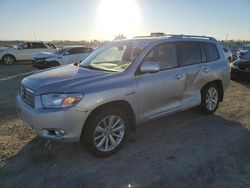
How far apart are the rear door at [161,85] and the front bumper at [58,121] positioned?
3.65ft

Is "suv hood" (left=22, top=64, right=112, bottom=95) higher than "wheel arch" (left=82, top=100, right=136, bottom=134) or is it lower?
higher

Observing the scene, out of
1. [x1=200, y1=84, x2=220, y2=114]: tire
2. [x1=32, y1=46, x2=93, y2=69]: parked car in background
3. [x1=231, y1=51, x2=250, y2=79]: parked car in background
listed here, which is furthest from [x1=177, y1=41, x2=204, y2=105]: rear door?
[x1=32, y1=46, x2=93, y2=69]: parked car in background

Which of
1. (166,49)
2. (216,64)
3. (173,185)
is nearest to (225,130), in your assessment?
(216,64)

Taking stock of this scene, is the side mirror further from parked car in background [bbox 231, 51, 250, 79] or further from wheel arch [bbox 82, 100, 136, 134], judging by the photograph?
parked car in background [bbox 231, 51, 250, 79]

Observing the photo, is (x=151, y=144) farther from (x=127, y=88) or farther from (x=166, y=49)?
(x=166, y=49)

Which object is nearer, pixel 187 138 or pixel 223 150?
pixel 223 150

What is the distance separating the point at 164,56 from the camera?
4770 millimetres

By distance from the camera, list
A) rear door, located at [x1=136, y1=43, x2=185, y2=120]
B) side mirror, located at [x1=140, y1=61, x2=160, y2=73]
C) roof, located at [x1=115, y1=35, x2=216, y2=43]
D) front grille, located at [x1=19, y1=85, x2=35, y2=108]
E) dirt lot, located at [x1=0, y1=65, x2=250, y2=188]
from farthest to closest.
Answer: roof, located at [x1=115, y1=35, x2=216, y2=43] < rear door, located at [x1=136, y1=43, x2=185, y2=120] < side mirror, located at [x1=140, y1=61, x2=160, y2=73] < front grille, located at [x1=19, y1=85, x2=35, y2=108] < dirt lot, located at [x1=0, y1=65, x2=250, y2=188]

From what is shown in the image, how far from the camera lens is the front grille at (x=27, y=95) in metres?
3.76

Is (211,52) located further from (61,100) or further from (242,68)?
(242,68)

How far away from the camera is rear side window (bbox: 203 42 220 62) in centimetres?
571

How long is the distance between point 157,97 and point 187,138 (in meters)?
1.00

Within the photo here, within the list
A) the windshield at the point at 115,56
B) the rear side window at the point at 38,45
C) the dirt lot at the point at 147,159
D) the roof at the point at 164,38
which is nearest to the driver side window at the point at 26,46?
the rear side window at the point at 38,45

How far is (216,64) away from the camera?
5836 mm
